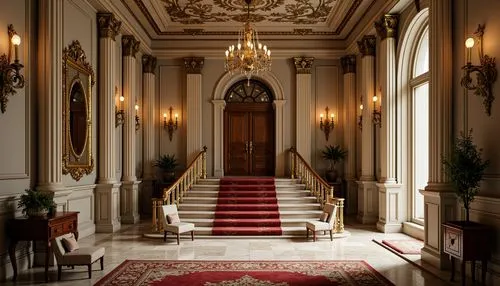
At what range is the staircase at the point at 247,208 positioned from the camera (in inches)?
404

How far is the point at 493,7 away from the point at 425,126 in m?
4.29

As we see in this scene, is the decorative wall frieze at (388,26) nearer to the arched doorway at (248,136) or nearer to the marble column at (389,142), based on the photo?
the marble column at (389,142)

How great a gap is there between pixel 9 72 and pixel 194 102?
27.3 feet

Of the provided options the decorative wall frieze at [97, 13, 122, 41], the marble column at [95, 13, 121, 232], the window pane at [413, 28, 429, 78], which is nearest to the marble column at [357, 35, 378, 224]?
Result: the window pane at [413, 28, 429, 78]

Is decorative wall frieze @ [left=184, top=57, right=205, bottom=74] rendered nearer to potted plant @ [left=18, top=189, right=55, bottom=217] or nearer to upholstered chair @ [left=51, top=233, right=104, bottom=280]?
potted plant @ [left=18, top=189, right=55, bottom=217]

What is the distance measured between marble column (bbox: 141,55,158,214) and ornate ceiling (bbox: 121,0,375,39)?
1.05 m

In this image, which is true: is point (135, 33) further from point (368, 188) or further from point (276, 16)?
point (368, 188)

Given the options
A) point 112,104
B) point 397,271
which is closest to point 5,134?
point 112,104

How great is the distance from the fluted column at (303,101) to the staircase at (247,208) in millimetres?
2033

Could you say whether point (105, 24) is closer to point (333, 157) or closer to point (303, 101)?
point (303, 101)

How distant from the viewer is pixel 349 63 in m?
14.1

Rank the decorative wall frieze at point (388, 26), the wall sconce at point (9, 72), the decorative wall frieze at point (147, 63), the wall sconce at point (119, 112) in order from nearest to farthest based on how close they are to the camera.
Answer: the wall sconce at point (9, 72) < the decorative wall frieze at point (388, 26) < the wall sconce at point (119, 112) < the decorative wall frieze at point (147, 63)

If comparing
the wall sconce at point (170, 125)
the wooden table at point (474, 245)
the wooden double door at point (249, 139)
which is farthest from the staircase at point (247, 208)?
the wooden table at point (474, 245)

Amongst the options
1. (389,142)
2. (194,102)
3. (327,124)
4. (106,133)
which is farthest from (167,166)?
(389,142)
